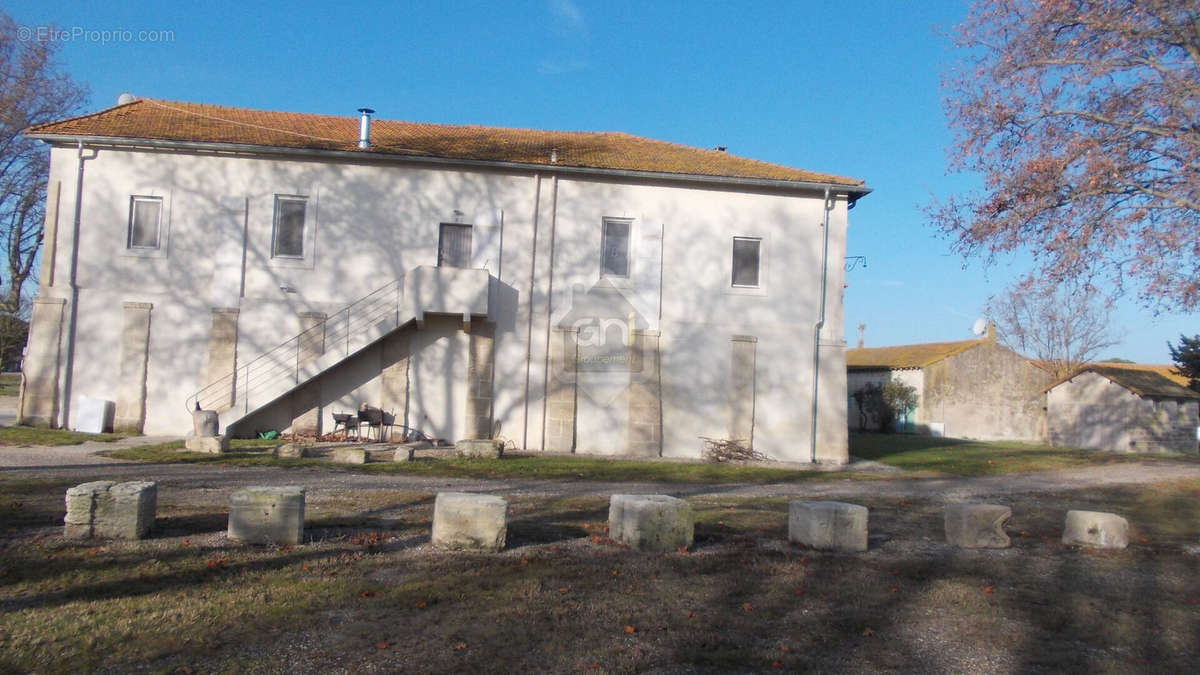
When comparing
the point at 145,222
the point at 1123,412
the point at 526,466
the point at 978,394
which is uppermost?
the point at 145,222

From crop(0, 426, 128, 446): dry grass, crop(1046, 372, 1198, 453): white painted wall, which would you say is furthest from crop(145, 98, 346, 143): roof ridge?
crop(1046, 372, 1198, 453): white painted wall

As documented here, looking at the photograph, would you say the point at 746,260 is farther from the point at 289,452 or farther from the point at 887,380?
the point at 887,380

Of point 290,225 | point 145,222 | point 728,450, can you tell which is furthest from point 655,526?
point 145,222

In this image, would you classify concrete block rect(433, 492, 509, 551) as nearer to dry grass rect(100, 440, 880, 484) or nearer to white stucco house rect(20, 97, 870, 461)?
dry grass rect(100, 440, 880, 484)

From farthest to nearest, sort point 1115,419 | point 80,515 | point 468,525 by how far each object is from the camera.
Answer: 1. point 1115,419
2. point 468,525
3. point 80,515

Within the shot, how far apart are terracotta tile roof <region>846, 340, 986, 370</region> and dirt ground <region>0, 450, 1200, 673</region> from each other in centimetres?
3195

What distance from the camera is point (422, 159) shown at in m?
20.2

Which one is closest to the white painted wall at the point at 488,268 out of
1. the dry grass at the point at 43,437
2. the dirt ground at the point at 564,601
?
the dry grass at the point at 43,437

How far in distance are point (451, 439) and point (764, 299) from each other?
8.64m

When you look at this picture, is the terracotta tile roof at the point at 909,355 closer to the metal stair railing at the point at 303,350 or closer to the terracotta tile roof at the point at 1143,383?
the terracotta tile roof at the point at 1143,383

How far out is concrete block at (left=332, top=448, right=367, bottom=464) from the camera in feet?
52.5

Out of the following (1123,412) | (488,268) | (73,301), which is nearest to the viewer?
(73,301)

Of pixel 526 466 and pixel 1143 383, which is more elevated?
pixel 1143 383

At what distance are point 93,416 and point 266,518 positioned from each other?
13755 mm
